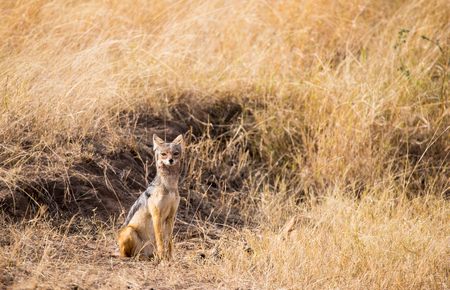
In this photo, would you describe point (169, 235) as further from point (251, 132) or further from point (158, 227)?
point (251, 132)

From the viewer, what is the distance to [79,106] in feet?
24.8

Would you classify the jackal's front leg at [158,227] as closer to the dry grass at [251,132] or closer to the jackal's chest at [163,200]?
the jackal's chest at [163,200]

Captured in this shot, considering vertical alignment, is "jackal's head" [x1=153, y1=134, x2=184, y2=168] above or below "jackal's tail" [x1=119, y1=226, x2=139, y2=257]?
above

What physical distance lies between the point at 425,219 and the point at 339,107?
192 centimetres

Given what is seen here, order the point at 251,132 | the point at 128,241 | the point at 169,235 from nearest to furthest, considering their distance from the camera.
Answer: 1. the point at 128,241
2. the point at 169,235
3. the point at 251,132

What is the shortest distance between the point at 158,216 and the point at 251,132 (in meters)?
2.46

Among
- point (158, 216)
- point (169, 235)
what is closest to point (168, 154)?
point (158, 216)

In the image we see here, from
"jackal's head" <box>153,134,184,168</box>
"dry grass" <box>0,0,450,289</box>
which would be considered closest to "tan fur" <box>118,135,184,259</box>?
"jackal's head" <box>153,134,184,168</box>

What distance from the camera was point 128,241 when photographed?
240 inches

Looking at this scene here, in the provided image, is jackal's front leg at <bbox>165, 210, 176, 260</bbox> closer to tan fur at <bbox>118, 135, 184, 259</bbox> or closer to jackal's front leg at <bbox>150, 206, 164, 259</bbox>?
tan fur at <bbox>118, 135, 184, 259</bbox>

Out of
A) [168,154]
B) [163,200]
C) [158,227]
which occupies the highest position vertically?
[168,154]

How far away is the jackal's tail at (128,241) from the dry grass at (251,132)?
0.10m

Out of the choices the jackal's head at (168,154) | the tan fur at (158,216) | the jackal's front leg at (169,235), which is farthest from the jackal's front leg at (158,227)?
the jackal's head at (168,154)

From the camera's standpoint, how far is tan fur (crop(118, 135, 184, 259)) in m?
6.12
